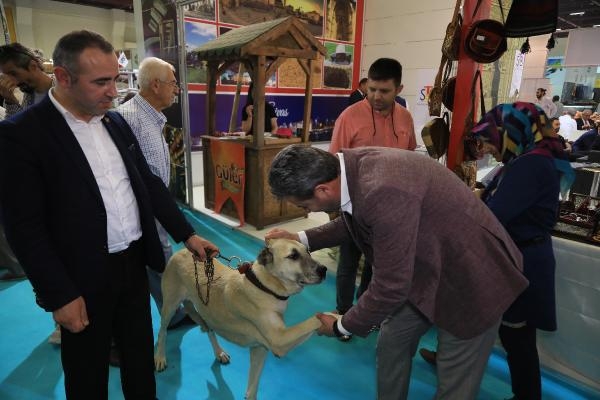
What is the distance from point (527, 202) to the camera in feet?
6.06

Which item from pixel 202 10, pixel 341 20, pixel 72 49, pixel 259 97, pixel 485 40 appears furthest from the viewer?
pixel 341 20

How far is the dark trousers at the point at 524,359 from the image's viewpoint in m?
2.11

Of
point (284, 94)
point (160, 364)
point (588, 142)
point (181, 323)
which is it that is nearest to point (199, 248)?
point (160, 364)

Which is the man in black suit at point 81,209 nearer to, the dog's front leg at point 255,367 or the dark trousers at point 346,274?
the dog's front leg at point 255,367

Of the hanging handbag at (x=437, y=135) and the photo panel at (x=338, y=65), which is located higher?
the photo panel at (x=338, y=65)

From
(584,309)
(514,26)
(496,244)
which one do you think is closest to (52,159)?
(496,244)

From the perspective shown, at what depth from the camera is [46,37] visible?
45.4 feet

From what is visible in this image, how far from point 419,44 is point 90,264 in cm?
817

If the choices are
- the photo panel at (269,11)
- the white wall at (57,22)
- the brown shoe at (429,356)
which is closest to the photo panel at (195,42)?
the photo panel at (269,11)

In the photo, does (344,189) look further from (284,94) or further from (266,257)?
(284,94)

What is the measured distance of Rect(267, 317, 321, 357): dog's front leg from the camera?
1.87 m

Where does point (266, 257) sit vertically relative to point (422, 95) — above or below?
below

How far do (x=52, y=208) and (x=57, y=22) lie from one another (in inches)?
637

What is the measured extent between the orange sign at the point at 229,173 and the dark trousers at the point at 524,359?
13.2ft
